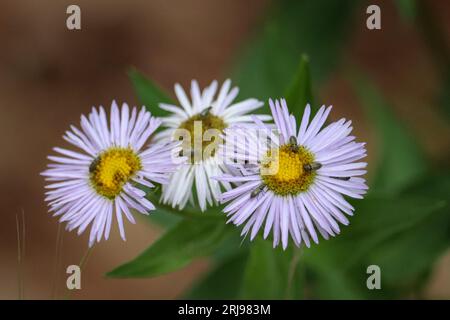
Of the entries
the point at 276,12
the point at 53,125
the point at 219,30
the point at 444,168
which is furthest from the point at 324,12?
the point at 53,125

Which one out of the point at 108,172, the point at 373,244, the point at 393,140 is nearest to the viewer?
the point at 108,172

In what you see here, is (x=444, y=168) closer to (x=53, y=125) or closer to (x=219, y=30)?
(x=219, y=30)

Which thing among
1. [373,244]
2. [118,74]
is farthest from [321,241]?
[118,74]

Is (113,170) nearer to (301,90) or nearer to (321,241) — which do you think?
(301,90)

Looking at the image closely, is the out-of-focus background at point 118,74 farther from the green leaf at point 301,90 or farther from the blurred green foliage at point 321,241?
the green leaf at point 301,90

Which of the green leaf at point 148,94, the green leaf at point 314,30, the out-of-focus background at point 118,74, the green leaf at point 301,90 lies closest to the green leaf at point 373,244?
the green leaf at point 301,90
